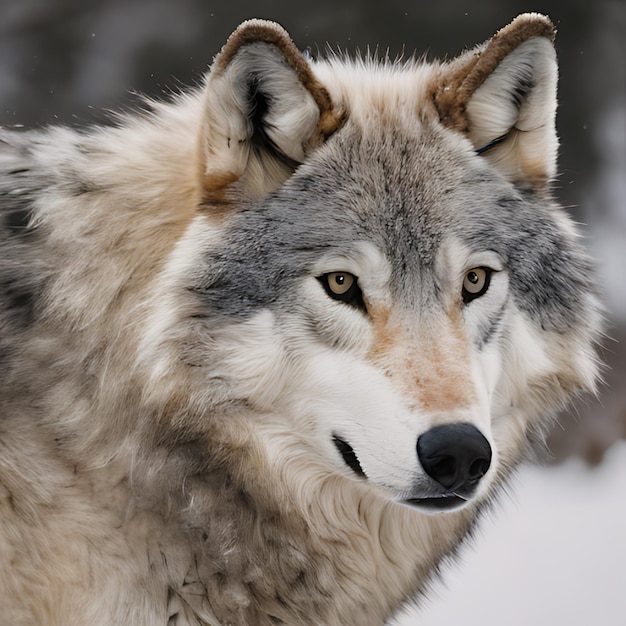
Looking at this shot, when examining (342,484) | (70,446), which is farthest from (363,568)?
(70,446)

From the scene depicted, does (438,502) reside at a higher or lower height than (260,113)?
lower

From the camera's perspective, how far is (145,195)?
271cm

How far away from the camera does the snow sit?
15.0ft

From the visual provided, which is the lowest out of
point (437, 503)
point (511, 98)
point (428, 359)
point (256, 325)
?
point (437, 503)

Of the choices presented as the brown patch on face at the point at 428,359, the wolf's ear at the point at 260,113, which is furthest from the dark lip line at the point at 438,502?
the wolf's ear at the point at 260,113

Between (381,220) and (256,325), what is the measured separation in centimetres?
46

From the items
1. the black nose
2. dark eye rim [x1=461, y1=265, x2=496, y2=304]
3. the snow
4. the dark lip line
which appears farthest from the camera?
the snow

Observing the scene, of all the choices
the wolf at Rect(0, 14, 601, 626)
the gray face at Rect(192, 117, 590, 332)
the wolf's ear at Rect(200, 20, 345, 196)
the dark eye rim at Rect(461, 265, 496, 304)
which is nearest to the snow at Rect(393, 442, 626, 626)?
the wolf at Rect(0, 14, 601, 626)

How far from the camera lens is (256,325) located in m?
2.52

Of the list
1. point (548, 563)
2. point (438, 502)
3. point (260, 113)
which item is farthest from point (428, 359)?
point (548, 563)

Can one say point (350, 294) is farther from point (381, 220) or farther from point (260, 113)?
point (260, 113)

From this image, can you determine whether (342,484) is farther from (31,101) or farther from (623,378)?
(31,101)

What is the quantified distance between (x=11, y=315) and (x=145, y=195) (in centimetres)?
53

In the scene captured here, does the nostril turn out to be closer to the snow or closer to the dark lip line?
the dark lip line
